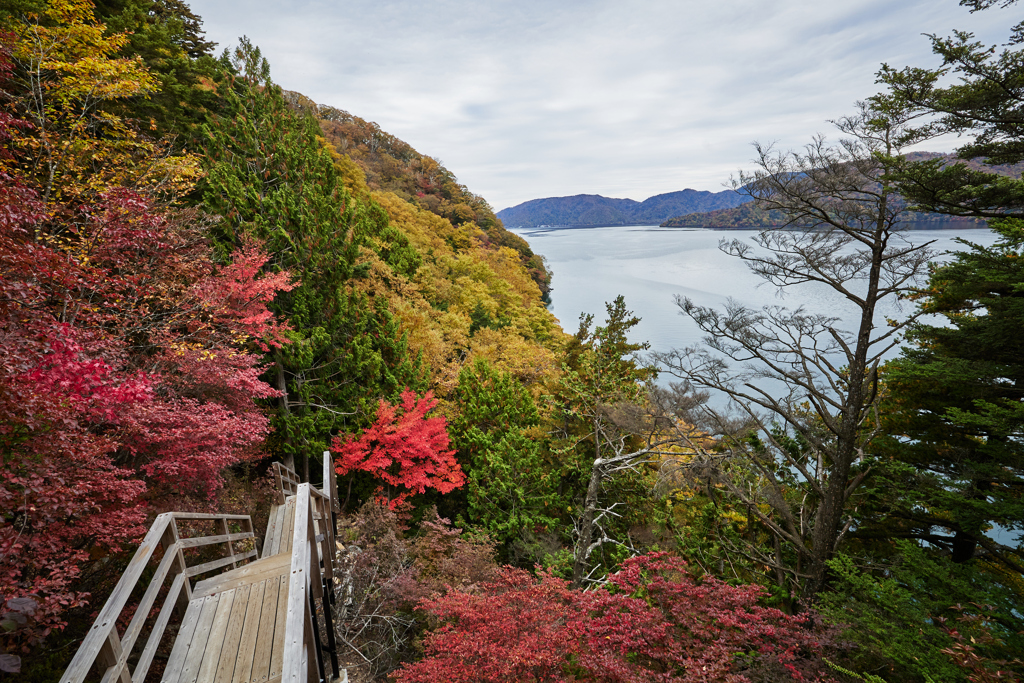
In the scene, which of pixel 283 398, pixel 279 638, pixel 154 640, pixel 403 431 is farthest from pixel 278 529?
pixel 283 398

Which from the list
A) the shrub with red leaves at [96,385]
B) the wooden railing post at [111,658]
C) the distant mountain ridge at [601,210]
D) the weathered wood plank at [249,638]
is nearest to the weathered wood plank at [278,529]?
the shrub with red leaves at [96,385]

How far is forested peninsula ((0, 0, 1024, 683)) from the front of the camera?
4207 millimetres

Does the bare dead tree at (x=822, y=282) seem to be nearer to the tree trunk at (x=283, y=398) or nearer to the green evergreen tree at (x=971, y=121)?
the green evergreen tree at (x=971, y=121)

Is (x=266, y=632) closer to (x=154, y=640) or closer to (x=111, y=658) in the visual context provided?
(x=154, y=640)

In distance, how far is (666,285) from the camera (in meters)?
54.7

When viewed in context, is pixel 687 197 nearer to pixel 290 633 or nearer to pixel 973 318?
pixel 973 318

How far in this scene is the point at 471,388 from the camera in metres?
14.2

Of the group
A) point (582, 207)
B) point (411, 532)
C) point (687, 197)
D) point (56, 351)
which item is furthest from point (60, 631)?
point (582, 207)

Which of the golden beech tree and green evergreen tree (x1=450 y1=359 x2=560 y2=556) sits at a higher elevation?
the golden beech tree

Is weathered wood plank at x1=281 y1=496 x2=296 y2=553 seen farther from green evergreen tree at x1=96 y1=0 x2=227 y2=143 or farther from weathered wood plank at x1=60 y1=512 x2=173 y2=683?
green evergreen tree at x1=96 y1=0 x2=227 y2=143

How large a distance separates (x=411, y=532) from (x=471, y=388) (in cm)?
490

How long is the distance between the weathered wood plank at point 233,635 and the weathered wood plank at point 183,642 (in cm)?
24

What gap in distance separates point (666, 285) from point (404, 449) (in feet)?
164

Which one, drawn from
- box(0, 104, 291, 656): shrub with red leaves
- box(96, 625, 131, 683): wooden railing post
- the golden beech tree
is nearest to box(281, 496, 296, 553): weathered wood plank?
box(0, 104, 291, 656): shrub with red leaves
